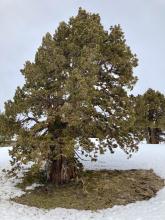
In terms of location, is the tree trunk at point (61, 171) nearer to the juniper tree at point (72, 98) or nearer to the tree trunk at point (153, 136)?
the juniper tree at point (72, 98)

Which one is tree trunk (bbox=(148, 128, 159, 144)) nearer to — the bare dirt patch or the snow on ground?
the snow on ground

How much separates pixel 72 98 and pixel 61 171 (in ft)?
17.4

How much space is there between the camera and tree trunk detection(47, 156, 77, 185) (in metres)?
27.5

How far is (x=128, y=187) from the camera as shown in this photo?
1048 inches

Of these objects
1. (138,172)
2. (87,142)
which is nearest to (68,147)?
(87,142)

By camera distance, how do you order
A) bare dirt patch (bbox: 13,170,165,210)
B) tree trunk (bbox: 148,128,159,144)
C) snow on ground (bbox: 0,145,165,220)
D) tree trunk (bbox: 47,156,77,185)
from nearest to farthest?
snow on ground (bbox: 0,145,165,220)
bare dirt patch (bbox: 13,170,165,210)
tree trunk (bbox: 47,156,77,185)
tree trunk (bbox: 148,128,159,144)

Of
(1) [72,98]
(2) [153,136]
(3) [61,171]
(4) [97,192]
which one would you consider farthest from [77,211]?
(2) [153,136]

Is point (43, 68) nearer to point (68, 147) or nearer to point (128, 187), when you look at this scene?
point (68, 147)

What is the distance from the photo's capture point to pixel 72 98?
2502 cm

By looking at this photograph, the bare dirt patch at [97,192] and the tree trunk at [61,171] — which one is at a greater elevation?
the tree trunk at [61,171]

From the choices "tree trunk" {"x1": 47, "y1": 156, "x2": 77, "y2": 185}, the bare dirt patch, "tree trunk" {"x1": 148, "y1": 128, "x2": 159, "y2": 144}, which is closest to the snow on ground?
the bare dirt patch

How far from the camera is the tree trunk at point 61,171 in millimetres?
27484

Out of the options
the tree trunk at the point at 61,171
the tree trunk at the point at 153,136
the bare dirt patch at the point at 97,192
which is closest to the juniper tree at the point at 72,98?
the tree trunk at the point at 61,171

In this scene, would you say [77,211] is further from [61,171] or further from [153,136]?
[153,136]
